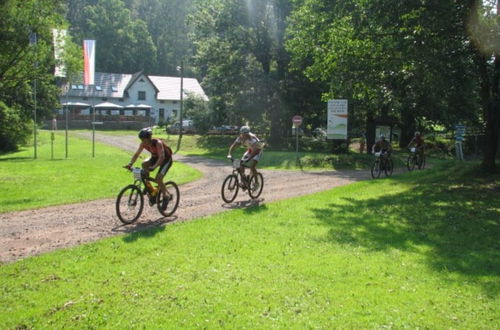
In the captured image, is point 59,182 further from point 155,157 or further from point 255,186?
point 155,157

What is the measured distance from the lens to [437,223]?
34.9ft

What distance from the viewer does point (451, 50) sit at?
552 inches

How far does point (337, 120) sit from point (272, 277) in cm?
2041

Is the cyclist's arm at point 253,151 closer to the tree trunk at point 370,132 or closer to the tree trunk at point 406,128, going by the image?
the tree trunk at point 370,132

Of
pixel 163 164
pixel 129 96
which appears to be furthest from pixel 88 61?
pixel 129 96

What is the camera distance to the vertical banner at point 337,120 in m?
25.7

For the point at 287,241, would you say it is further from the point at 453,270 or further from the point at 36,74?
the point at 36,74

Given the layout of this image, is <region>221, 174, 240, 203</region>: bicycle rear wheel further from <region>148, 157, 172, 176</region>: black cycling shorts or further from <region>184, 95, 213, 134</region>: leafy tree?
<region>184, 95, 213, 134</region>: leafy tree

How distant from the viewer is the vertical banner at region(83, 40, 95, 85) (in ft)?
86.1

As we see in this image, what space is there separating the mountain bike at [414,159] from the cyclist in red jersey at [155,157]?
15863 mm

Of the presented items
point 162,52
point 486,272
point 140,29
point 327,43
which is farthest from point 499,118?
point 162,52

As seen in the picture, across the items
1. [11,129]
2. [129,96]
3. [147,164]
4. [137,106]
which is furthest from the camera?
[129,96]

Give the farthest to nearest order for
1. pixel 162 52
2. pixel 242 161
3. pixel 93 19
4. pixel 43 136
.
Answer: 1. pixel 162 52
2. pixel 93 19
3. pixel 43 136
4. pixel 242 161

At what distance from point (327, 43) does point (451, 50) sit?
18.4 feet
